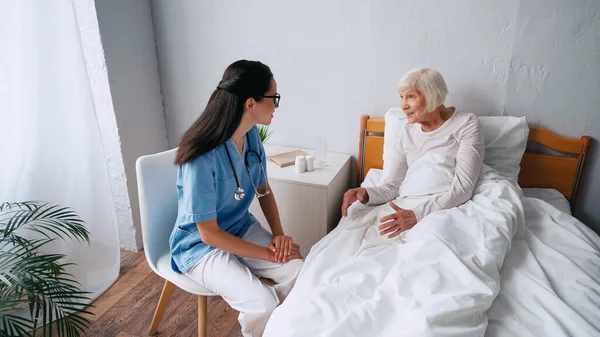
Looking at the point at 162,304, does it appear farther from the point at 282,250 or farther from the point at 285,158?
the point at 285,158

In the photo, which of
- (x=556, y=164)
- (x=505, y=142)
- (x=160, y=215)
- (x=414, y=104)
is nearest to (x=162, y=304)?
(x=160, y=215)

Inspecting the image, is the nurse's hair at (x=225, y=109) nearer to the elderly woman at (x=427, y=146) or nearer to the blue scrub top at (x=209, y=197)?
the blue scrub top at (x=209, y=197)

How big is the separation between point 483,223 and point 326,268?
52 cm

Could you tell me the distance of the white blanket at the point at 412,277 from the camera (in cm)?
85

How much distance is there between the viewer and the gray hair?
4.85 ft

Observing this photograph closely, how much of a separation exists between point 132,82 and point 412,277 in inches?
72.0

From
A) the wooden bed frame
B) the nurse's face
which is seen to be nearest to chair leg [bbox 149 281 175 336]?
the nurse's face

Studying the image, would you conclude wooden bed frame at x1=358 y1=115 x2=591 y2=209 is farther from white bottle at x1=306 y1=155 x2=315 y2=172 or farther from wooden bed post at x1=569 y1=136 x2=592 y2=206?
white bottle at x1=306 y1=155 x2=315 y2=172

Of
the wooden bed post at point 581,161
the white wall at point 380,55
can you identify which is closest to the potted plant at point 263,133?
the white wall at point 380,55

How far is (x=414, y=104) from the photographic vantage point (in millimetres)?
1504

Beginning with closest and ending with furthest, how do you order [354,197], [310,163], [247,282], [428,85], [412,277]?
[412,277], [247,282], [428,85], [354,197], [310,163]

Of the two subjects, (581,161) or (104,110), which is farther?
(104,110)

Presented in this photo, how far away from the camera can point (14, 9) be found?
1454 mm

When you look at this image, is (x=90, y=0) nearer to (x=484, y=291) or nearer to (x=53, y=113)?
(x=53, y=113)
